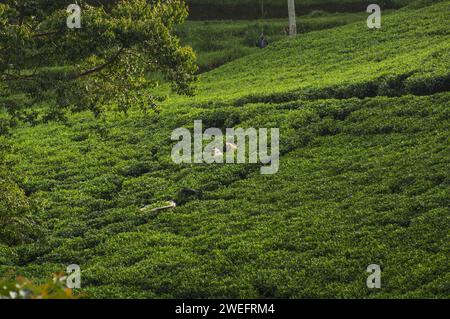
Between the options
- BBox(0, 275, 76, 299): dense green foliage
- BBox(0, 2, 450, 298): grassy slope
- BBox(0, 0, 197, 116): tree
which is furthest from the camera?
BBox(0, 0, 197, 116): tree

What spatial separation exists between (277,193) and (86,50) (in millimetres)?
8767

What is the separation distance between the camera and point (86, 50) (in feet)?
79.6

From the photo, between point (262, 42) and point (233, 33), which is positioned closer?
point (262, 42)

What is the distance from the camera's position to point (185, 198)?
30312 millimetres

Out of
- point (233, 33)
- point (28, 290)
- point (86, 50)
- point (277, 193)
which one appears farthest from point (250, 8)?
point (28, 290)

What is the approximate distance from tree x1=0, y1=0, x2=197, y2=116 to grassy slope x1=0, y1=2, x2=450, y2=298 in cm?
374

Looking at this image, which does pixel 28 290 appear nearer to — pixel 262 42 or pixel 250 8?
pixel 262 42

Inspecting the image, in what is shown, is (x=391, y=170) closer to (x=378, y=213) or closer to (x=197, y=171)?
(x=378, y=213)

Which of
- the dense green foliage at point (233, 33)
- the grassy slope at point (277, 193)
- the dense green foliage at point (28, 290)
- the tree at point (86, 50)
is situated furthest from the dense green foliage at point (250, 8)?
the dense green foliage at point (28, 290)

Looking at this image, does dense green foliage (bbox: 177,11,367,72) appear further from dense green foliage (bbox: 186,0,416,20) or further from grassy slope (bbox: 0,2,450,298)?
grassy slope (bbox: 0,2,450,298)

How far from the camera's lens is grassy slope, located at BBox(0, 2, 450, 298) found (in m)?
22.3

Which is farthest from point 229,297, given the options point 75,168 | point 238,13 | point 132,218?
point 238,13

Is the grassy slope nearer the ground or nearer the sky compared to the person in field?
nearer the ground

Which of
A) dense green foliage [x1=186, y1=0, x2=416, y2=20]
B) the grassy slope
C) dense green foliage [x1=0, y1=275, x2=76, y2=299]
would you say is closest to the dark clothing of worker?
dense green foliage [x1=186, y1=0, x2=416, y2=20]
